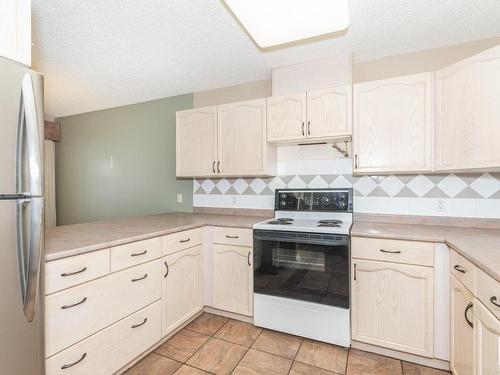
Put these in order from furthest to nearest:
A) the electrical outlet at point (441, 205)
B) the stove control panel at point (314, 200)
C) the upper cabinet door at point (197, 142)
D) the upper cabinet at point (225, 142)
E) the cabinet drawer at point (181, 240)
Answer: the upper cabinet door at point (197, 142) < the upper cabinet at point (225, 142) < the stove control panel at point (314, 200) < the electrical outlet at point (441, 205) < the cabinet drawer at point (181, 240)

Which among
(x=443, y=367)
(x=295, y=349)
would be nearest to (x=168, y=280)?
(x=295, y=349)

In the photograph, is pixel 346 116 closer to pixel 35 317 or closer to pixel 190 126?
pixel 190 126

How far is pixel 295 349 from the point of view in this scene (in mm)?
1943

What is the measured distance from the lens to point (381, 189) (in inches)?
91.2

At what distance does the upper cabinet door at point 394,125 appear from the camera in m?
1.93

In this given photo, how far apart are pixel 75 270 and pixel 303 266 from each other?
4.86ft

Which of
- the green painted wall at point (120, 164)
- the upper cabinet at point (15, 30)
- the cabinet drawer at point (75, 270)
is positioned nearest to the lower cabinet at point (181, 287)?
the cabinet drawer at point (75, 270)

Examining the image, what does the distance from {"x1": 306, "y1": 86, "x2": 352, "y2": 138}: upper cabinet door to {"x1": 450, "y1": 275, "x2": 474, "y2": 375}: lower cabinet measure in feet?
4.17

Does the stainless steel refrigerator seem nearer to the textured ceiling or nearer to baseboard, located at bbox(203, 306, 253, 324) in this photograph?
the textured ceiling

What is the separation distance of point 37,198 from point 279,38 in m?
1.41

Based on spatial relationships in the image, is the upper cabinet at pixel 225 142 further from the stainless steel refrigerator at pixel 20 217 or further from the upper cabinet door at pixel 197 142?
the stainless steel refrigerator at pixel 20 217

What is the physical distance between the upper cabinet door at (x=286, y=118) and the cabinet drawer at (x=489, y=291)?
148 cm

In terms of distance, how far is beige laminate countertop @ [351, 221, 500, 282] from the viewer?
1.24m

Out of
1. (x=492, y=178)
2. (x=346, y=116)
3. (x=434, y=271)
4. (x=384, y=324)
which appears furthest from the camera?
(x=346, y=116)
